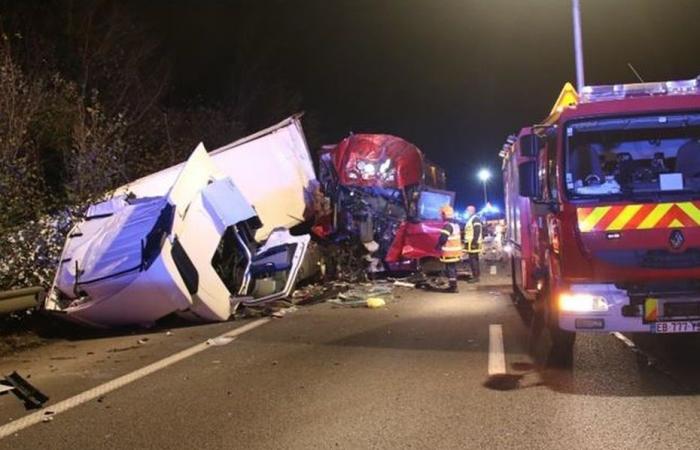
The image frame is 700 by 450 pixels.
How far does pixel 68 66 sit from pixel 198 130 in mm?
5495

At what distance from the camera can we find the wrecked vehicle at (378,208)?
16.6m

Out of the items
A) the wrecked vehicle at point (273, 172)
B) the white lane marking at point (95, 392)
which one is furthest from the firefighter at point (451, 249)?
the white lane marking at point (95, 392)

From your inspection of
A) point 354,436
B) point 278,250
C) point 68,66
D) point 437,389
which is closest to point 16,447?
point 354,436

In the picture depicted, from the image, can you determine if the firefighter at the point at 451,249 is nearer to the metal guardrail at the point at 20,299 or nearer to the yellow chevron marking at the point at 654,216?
the metal guardrail at the point at 20,299

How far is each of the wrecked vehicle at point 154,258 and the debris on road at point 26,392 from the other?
2484 mm

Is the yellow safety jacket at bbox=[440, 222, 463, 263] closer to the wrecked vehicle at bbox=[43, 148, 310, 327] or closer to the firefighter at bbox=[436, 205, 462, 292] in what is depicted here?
the firefighter at bbox=[436, 205, 462, 292]

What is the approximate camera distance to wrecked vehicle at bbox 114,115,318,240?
1421 cm

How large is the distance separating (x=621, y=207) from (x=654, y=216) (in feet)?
0.91

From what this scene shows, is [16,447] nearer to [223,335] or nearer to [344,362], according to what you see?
[344,362]

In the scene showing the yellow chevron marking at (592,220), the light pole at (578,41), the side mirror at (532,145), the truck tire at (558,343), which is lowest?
the truck tire at (558,343)

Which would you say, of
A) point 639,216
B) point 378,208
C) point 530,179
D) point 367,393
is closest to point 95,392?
point 367,393

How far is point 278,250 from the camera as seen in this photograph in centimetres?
1288

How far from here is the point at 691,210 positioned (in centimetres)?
640

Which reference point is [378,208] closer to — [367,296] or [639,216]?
[367,296]
